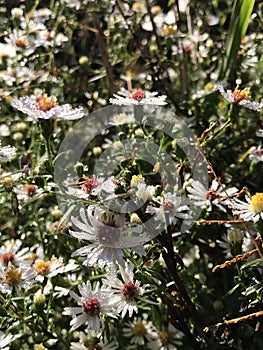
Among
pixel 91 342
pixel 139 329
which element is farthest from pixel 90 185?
pixel 139 329

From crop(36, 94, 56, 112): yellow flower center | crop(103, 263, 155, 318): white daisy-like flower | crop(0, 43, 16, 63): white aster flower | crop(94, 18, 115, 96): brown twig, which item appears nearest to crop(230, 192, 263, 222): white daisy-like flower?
crop(103, 263, 155, 318): white daisy-like flower

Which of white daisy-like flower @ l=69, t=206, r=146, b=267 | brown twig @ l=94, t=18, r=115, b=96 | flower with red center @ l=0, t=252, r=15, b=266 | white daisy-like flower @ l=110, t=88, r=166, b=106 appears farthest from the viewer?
brown twig @ l=94, t=18, r=115, b=96

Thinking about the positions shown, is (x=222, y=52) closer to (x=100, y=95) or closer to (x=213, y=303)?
(x=100, y=95)

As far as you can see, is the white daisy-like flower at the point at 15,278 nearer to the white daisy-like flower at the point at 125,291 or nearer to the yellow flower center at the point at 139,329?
the white daisy-like flower at the point at 125,291

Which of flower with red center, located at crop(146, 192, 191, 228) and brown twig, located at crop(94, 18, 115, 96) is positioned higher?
flower with red center, located at crop(146, 192, 191, 228)

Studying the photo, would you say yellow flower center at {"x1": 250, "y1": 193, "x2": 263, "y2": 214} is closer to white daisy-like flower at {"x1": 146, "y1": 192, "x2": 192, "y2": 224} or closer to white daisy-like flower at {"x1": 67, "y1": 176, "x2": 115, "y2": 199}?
white daisy-like flower at {"x1": 146, "y1": 192, "x2": 192, "y2": 224}

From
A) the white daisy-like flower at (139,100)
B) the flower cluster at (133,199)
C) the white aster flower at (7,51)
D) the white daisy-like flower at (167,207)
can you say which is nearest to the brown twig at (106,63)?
the flower cluster at (133,199)
